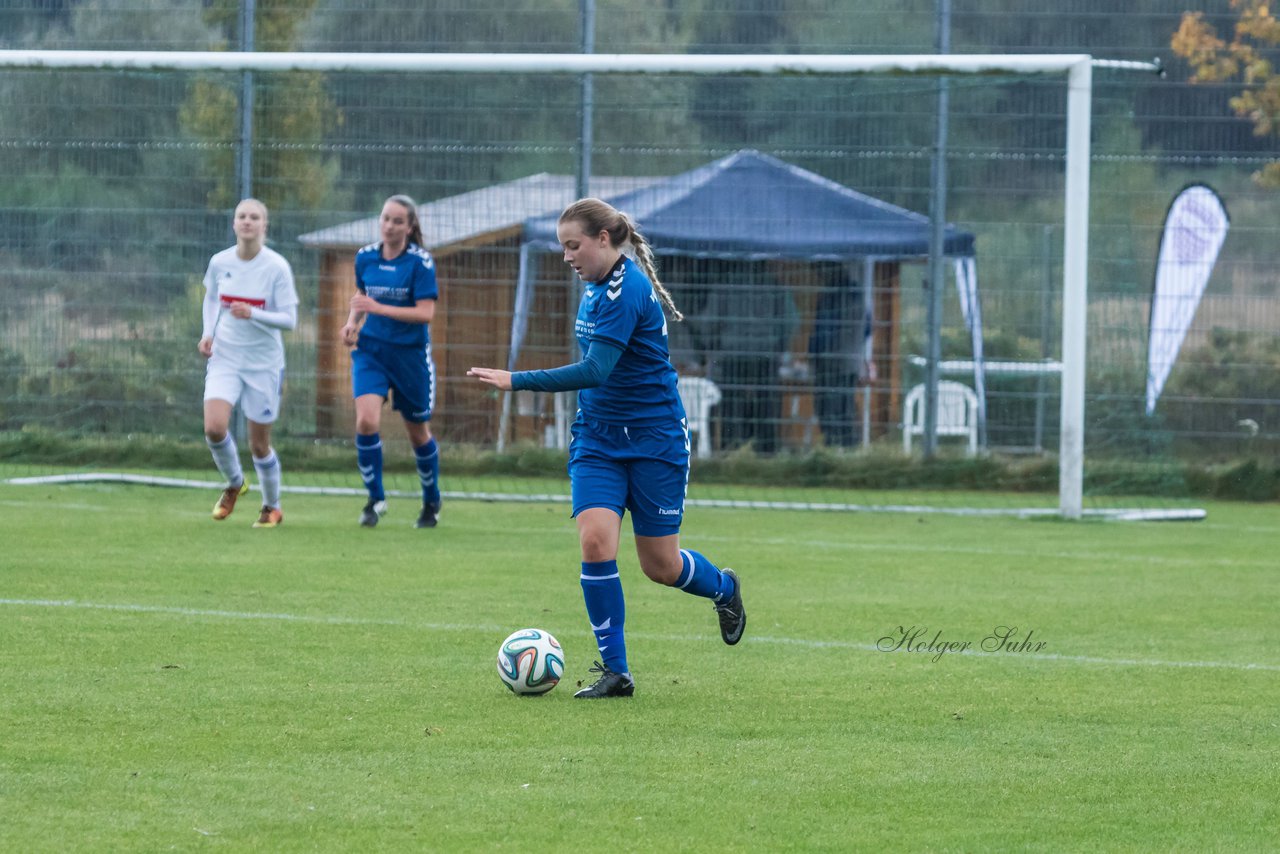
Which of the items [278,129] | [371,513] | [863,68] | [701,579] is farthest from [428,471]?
[701,579]

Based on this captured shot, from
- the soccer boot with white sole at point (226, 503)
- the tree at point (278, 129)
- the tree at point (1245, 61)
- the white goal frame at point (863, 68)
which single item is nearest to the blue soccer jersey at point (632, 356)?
the soccer boot with white sole at point (226, 503)

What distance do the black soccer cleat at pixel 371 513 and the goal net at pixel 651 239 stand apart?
2.17 m

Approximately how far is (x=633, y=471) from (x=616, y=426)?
167 millimetres

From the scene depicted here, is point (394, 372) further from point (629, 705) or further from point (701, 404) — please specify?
point (629, 705)

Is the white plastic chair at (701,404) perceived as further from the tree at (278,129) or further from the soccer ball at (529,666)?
the soccer ball at (529,666)

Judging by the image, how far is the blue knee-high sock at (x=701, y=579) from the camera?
650cm

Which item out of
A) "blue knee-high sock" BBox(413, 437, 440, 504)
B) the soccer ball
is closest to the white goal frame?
"blue knee-high sock" BBox(413, 437, 440, 504)

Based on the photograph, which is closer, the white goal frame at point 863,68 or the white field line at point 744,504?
the white goal frame at point 863,68

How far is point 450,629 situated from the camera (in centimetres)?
746

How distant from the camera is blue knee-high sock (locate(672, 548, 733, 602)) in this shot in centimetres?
650

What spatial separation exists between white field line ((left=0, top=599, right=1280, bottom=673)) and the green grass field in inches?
1.2

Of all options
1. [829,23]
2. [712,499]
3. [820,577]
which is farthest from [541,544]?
[829,23]

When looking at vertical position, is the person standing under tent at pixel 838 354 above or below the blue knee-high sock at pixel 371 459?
above

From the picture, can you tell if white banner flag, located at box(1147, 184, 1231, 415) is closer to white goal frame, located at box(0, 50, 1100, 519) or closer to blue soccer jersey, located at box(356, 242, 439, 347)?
white goal frame, located at box(0, 50, 1100, 519)
